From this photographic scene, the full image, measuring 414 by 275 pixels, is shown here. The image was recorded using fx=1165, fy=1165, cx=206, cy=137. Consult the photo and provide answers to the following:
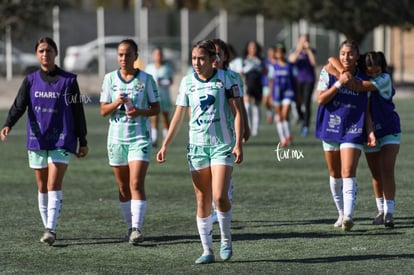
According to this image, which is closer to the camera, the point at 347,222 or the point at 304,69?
the point at 347,222

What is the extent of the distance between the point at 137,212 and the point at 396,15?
36.5 meters

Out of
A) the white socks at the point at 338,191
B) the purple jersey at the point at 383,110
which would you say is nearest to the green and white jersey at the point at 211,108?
the purple jersey at the point at 383,110

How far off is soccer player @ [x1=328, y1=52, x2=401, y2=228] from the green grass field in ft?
1.28

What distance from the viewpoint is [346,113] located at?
11.6 m

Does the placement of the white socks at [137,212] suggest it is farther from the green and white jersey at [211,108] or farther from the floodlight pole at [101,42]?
the floodlight pole at [101,42]

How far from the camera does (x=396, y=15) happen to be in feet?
151

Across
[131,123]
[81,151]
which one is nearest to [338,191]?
[131,123]

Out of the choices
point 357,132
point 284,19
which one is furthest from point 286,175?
point 284,19

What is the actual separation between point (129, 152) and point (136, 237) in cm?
81

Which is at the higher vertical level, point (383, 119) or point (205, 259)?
point (383, 119)

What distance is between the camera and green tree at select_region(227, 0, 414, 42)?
4609 centimetres

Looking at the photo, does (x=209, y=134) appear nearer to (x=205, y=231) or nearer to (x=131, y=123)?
(x=205, y=231)

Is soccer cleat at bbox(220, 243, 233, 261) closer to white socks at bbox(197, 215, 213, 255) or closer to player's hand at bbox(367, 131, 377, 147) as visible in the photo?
white socks at bbox(197, 215, 213, 255)

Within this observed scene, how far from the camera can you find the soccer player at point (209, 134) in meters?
9.82
